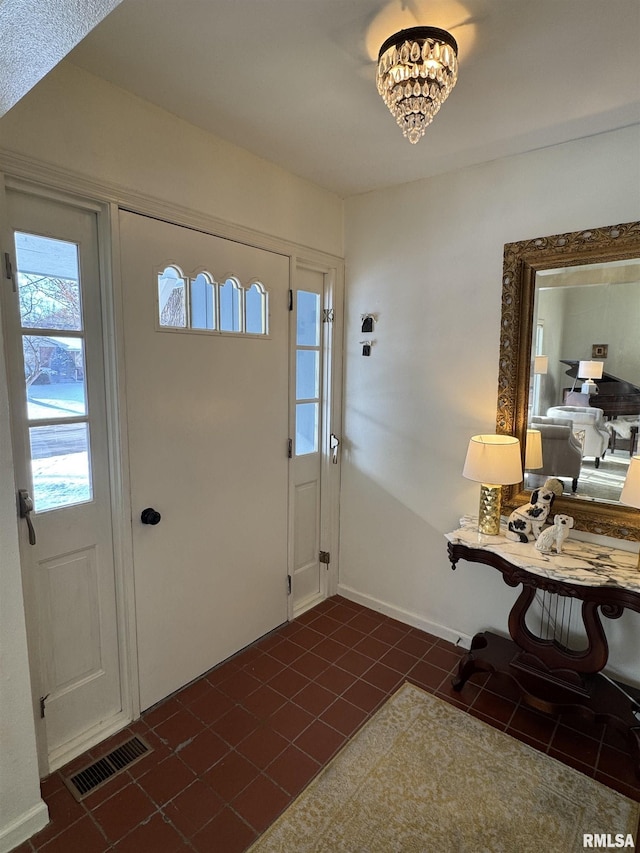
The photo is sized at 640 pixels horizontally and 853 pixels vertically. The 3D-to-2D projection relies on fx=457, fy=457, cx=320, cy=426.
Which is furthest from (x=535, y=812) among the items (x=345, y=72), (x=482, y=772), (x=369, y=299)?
(x=345, y=72)

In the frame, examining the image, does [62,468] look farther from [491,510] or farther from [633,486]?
[633,486]

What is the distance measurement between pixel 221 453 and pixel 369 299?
1309 millimetres

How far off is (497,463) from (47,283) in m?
1.96

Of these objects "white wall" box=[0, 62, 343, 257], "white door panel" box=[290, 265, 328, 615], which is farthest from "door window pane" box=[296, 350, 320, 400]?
"white wall" box=[0, 62, 343, 257]

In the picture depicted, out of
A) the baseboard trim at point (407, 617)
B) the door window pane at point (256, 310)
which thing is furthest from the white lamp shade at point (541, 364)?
the baseboard trim at point (407, 617)

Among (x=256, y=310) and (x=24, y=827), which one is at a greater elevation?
(x=256, y=310)

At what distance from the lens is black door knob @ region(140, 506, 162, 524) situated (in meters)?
1.97

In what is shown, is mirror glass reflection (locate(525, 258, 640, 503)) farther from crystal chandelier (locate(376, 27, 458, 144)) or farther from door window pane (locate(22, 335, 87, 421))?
door window pane (locate(22, 335, 87, 421))

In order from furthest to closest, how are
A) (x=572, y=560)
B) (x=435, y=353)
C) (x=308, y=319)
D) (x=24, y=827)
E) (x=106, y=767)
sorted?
(x=308, y=319) → (x=435, y=353) → (x=572, y=560) → (x=106, y=767) → (x=24, y=827)

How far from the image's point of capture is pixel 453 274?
8.04 feet

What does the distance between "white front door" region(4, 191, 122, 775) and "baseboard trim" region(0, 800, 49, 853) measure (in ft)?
0.69

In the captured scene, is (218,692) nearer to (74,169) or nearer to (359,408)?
(359,408)

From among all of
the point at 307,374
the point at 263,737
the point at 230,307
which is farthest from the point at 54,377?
the point at 263,737

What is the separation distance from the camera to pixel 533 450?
224cm
